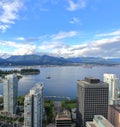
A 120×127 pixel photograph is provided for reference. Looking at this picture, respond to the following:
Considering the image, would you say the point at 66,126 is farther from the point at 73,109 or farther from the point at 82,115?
the point at 73,109

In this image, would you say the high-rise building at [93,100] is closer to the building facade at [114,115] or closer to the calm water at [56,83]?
the building facade at [114,115]

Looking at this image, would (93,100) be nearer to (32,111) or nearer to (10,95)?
(32,111)

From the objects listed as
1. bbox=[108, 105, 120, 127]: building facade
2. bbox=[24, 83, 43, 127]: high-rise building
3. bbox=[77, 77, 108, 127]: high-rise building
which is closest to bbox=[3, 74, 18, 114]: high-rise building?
bbox=[24, 83, 43, 127]: high-rise building

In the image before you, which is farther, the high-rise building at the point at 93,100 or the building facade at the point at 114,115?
the high-rise building at the point at 93,100

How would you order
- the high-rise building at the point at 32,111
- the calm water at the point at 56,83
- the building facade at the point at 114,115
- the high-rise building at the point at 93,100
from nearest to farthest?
the high-rise building at the point at 32,111 < the building facade at the point at 114,115 < the high-rise building at the point at 93,100 < the calm water at the point at 56,83

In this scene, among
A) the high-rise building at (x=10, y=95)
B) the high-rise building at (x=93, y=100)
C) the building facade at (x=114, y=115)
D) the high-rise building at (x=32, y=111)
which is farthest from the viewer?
the high-rise building at (x=10, y=95)

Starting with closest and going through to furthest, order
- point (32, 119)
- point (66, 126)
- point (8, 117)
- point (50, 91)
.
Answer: point (32, 119) < point (66, 126) < point (8, 117) < point (50, 91)

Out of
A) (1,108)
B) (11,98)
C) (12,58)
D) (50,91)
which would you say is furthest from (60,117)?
(12,58)

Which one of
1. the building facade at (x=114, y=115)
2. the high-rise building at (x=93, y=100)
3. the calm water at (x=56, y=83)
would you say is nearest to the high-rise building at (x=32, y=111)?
the high-rise building at (x=93, y=100)

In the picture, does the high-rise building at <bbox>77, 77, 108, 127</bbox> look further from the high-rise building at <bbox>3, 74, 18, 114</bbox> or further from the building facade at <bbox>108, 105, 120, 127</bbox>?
the high-rise building at <bbox>3, 74, 18, 114</bbox>

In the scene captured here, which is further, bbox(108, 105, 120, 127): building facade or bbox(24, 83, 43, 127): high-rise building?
bbox(108, 105, 120, 127): building facade

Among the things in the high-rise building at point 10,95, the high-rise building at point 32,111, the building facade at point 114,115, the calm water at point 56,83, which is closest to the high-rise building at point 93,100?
the building facade at point 114,115
